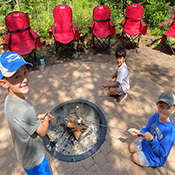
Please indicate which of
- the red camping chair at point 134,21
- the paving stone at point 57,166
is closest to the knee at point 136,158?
the paving stone at point 57,166

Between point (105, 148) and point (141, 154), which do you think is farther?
point (105, 148)

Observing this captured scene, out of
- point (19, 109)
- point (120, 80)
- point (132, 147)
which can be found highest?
point (19, 109)

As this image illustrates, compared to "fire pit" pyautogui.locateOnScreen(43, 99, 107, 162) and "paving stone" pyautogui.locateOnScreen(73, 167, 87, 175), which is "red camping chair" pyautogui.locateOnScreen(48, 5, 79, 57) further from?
"paving stone" pyautogui.locateOnScreen(73, 167, 87, 175)

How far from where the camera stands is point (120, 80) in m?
2.77

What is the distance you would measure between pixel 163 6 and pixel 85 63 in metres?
5.38

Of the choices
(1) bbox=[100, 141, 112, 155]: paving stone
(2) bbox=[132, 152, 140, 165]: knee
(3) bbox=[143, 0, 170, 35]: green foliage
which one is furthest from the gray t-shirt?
(3) bbox=[143, 0, 170, 35]: green foliage

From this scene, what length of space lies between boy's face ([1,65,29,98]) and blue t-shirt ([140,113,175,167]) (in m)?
1.65

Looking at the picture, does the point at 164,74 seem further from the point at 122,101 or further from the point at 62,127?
the point at 62,127

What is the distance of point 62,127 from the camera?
104 inches

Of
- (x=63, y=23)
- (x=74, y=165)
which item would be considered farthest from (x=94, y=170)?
(x=63, y=23)

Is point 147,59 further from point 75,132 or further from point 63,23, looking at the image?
point 75,132

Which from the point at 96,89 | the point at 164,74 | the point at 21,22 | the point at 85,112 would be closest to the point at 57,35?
the point at 21,22

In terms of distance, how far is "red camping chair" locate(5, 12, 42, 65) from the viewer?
4316mm

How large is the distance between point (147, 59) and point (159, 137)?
382 cm
